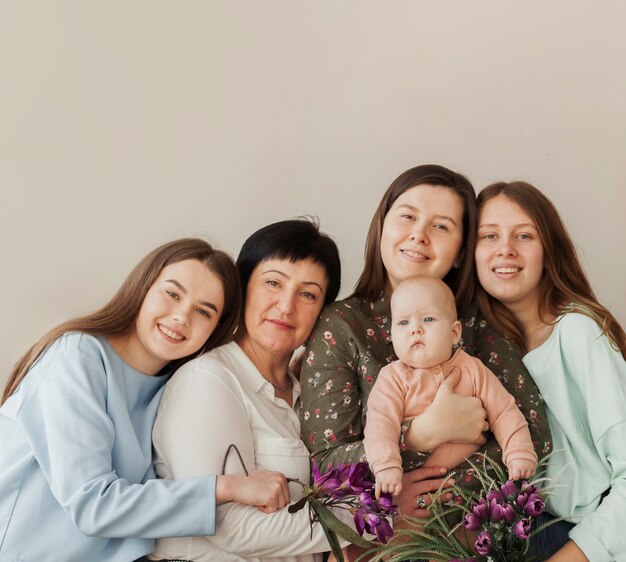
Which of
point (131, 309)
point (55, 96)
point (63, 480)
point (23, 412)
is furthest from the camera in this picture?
point (55, 96)

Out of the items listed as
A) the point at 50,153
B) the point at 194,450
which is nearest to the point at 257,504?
the point at 194,450

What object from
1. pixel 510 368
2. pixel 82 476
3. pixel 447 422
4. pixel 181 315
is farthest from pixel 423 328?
pixel 82 476

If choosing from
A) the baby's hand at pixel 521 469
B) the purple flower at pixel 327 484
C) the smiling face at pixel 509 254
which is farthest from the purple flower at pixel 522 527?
the smiling face at pixel 509 254

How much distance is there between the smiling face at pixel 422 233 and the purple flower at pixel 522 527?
0.81 meters

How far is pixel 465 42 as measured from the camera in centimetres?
346

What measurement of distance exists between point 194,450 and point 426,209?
958 mm

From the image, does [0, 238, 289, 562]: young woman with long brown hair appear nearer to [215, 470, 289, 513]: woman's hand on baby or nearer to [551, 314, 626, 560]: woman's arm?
[215, 470, 289, 513]: woman's hand on baby

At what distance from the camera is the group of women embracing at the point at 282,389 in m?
2.00

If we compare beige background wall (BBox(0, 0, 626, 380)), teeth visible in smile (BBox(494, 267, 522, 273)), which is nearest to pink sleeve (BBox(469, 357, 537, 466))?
teeth visible in smile (BBox(494, 267, 522, 273))

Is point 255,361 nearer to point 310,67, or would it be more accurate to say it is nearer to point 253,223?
point 253,223

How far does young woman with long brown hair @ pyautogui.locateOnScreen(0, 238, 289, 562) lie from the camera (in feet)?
6.39

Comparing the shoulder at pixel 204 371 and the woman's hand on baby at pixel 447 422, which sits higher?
→ the shoulder at pixel 204 371

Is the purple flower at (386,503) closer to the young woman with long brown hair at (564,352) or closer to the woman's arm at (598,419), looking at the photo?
the young woman with long brown hair at (564,352)

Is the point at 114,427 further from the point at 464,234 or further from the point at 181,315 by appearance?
the point at 464,234
